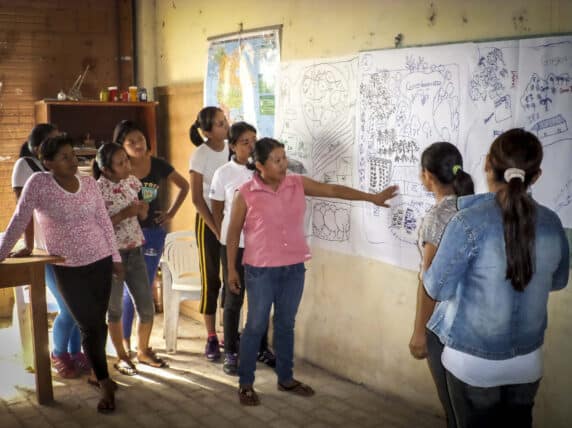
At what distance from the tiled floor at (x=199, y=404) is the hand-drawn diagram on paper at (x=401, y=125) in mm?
804

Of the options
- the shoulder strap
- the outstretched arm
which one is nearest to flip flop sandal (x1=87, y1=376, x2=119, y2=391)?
the shoulder strap

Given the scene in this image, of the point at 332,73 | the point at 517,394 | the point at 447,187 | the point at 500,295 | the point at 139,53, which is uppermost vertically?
the point at 139,53

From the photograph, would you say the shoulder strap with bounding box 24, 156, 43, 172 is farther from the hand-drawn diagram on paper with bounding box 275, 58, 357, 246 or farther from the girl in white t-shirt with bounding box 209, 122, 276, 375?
the hand-drawn diagram on paper with bounding box 275, 58, 357, 246

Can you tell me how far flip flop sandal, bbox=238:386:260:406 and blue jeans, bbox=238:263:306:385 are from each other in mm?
32

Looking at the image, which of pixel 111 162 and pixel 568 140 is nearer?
pixel 568 140

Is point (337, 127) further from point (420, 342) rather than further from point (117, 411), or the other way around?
point (117, 411)

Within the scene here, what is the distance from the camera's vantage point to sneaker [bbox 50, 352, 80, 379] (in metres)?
3.81

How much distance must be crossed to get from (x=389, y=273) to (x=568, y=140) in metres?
1.19

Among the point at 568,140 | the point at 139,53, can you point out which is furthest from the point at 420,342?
the point at 139,53

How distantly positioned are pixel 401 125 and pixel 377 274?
31.9 inches

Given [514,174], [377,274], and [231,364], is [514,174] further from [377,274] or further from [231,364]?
[231,364]

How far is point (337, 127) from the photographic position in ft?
11.7

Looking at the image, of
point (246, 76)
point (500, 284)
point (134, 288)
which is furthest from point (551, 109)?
Answer: point (134, 288)

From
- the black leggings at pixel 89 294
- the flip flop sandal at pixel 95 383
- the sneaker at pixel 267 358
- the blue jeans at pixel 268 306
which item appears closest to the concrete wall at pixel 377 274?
the sneaker at pixel 267 358
